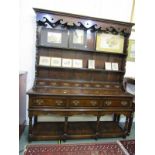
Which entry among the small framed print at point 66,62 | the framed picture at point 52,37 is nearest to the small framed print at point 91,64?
the small framed print at point 66,62

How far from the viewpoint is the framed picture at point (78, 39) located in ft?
8.60

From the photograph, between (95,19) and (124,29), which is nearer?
(95,19)

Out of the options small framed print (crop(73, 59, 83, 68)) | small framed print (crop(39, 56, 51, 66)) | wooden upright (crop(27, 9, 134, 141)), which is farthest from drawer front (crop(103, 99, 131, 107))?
small framed print (crop(39, 56, 51, 66))

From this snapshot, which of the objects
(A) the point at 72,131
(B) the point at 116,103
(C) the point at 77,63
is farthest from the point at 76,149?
(C) the point at 77,63

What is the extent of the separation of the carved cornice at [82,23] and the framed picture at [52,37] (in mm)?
95

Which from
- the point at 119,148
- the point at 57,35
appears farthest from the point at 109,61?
the point at 119,148

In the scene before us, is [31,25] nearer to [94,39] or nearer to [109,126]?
[94,39]

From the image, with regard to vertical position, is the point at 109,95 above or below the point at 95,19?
below

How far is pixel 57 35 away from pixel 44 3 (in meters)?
0.56

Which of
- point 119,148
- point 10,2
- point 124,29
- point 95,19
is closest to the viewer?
point 10,2

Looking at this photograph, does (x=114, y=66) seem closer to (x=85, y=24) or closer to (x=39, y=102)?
(x=85, y=24)

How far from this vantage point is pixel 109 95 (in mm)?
2432

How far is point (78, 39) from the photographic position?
104 inches

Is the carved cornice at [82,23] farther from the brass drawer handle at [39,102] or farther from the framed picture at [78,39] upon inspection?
the brass drawer handle at [39,102]
